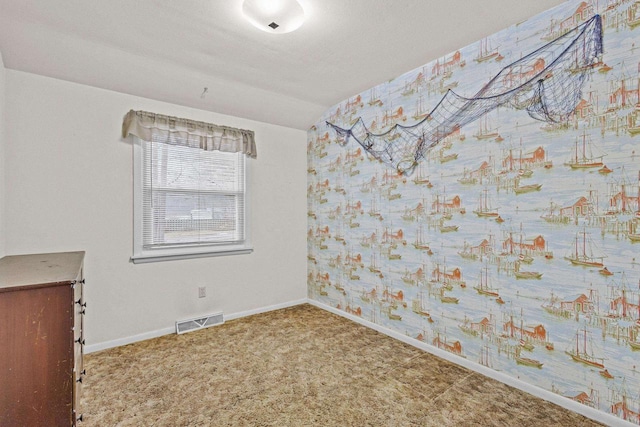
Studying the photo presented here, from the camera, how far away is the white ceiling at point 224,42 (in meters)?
1.94

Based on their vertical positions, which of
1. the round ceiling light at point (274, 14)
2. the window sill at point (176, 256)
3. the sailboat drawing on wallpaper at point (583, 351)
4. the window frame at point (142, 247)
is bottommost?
the sailboat drawing on wallpaper at point (583, 351)

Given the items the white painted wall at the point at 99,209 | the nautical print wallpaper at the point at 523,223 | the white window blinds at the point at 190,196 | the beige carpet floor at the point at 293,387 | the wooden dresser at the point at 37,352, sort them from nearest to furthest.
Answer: the wooden dresser at the point at 37,352 < the nautical print wallpaper at the point at 523,223 < the beige carpet floor at the point at 293,387 < the white painted wall at the point at 99,209 < the white window blinds at the point at 190,196

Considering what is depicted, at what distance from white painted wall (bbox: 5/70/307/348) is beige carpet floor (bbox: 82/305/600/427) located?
35 cm

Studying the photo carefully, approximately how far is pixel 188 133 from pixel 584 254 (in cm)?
330

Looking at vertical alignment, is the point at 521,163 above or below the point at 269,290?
above

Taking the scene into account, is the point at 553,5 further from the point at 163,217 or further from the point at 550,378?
the point at 163,217

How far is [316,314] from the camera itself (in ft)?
11.9

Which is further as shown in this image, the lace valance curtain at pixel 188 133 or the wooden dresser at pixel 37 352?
the lace valance curtain at pixel 188 133

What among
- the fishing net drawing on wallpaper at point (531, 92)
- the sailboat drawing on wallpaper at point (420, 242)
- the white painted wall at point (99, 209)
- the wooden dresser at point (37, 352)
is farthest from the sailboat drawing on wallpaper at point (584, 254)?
the white painted wall at point (99, 209)

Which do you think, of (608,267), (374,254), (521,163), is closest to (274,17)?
(521,163)

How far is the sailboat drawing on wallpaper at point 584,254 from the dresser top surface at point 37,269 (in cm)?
271

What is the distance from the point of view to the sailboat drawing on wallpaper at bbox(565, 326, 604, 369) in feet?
5.92

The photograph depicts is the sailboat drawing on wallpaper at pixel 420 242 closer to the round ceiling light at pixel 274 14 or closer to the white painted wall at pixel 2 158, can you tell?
the round ceiling light at pixel 274 14

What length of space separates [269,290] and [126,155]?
2.08 m
